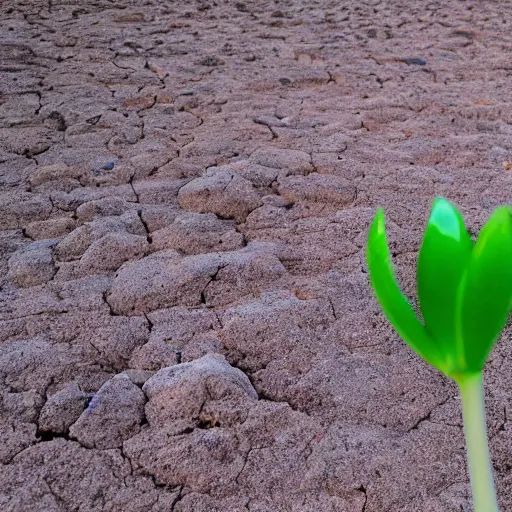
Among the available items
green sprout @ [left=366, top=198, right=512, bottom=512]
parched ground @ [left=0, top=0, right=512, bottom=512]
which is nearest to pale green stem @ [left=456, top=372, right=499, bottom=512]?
green sprout @ [left=366, top=198, right=512, bottom=512]

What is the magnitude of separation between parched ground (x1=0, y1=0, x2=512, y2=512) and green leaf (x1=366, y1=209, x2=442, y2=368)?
56 centimetres

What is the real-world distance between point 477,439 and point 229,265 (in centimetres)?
111

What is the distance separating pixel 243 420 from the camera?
1.07m

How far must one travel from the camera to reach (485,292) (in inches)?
16.6

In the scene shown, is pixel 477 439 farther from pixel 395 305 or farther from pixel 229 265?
pixel 229 265

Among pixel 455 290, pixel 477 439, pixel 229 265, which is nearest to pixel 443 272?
pixel 455 290

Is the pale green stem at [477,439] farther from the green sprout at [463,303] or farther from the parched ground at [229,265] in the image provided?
the parched ground at [229,265]

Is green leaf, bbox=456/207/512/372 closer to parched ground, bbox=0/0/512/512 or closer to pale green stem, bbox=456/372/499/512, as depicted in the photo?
pale green stem, bbox=456/372/499/512

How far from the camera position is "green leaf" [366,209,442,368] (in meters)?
0.44

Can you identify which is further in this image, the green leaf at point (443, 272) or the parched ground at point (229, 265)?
the parched ground at point (229, 265)

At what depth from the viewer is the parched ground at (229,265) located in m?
0.98

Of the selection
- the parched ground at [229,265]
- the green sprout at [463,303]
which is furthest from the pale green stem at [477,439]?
the parched ground at [229,265]

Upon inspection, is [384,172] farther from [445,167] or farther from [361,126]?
[361,126]

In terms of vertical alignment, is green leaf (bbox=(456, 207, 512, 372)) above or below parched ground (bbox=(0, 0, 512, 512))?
above
